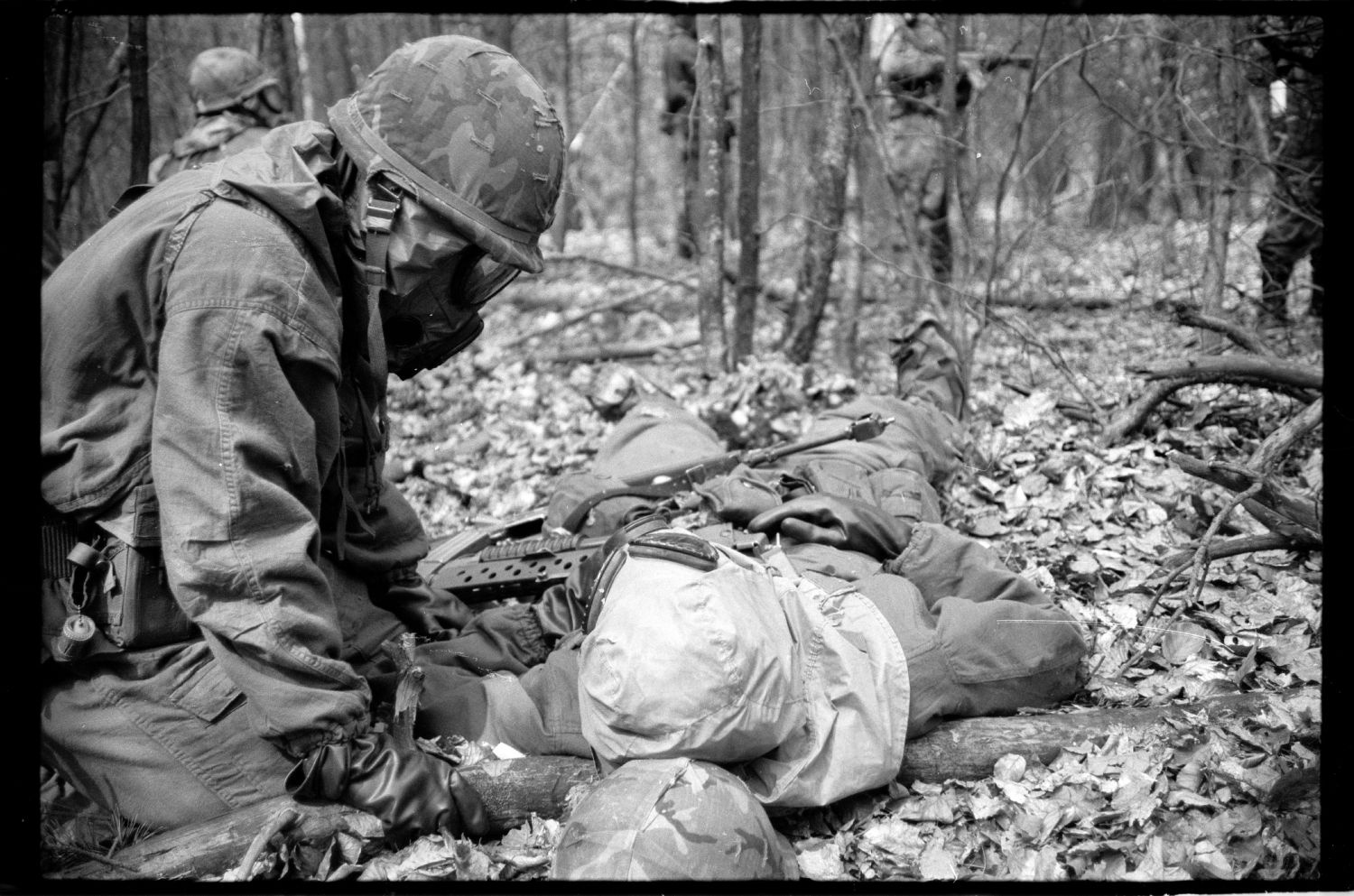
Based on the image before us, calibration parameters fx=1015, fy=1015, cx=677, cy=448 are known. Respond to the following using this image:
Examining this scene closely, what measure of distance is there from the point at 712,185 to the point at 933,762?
14.2ft

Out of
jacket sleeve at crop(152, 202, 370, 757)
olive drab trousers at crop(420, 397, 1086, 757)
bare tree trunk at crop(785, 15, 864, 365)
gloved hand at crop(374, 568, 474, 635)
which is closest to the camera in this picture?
jacket sleeve at crop(152, 202, 370, 757)

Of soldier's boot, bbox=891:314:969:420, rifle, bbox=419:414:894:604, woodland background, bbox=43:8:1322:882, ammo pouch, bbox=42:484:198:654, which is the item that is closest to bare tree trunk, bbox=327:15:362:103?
woodland background, bbox=43:8:1322:882

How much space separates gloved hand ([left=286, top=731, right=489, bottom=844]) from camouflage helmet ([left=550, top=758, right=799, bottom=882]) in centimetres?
38

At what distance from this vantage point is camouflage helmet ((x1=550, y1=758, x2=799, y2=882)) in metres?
2.00

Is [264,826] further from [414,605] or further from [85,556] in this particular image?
Answer: [414,605]

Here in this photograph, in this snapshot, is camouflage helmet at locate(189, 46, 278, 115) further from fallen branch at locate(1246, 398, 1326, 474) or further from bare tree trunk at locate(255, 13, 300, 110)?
fallen branch at locate(1246, 398, 1326, 474)

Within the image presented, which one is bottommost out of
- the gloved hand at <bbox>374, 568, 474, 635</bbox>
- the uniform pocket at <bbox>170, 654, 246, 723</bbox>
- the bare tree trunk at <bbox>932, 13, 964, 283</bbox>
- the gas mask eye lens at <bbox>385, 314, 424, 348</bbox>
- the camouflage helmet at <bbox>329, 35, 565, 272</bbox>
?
the gloved hand at <bbox>374, 568, 474, 635</bbox>

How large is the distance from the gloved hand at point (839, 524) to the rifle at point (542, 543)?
4.1 inches

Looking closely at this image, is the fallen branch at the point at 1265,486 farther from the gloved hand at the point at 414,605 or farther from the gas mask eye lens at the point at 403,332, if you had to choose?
the gloved hand at the point at 414,605

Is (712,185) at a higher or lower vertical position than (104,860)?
higher

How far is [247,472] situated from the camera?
216 cm

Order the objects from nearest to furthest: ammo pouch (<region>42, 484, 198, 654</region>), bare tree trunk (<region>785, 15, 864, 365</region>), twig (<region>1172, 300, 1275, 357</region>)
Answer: ammo pouch (<region>42, 484, 198, 654</region>) → twig (<region>1172, 300, 1275, 357</region>) → bare tree trunk (<region>785, 15, 864, 365</region>)

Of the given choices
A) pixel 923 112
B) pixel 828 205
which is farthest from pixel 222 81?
A: pixel 923 112

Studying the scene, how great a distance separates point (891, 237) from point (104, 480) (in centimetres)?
681
